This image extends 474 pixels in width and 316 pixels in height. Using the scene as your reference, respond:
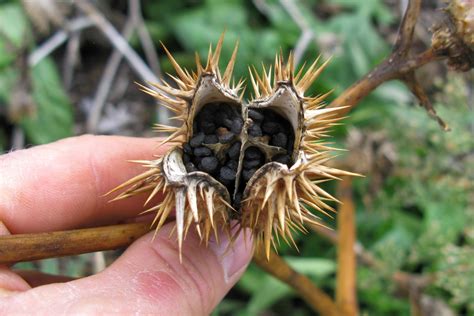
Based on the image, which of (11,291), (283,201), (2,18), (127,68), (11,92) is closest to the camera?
(283,201)

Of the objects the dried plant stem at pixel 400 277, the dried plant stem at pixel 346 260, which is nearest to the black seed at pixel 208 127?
the dried plant stem at pixel 346 260

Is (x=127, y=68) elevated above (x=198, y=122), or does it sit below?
above

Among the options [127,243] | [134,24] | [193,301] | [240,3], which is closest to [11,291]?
[127,243]

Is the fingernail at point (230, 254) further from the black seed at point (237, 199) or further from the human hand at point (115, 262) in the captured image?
the black seed at point (237, 199)

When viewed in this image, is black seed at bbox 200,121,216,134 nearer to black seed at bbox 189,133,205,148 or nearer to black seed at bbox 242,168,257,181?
black seed at bbox 189,133,205,148

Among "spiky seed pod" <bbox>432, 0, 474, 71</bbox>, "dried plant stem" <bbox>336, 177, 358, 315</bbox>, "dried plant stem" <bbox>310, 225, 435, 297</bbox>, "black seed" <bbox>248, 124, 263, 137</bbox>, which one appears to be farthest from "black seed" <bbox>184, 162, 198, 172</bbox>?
"dried plant stem" <bbox>310, 225, 435, 297</bbox>

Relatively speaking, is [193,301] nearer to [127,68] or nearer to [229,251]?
[229,251]

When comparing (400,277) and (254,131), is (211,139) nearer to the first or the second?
(254,131)
